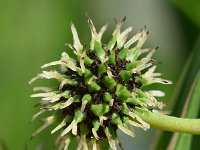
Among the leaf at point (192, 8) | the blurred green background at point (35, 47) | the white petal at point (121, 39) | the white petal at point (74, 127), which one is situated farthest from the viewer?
the leaf at point (192, 8)

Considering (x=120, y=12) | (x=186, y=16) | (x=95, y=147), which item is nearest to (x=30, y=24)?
(x=186, y=16)

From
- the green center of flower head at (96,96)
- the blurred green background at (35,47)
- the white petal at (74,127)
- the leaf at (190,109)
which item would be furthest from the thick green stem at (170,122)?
the blurred green background at (35,47)

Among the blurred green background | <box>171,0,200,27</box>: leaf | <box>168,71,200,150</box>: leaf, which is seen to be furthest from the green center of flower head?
<box>171,0,200,27</box>: leaf

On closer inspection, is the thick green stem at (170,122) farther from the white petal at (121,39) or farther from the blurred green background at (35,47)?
the blurred green background at (35,47)

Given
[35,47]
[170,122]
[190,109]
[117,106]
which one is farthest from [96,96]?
[35,47]

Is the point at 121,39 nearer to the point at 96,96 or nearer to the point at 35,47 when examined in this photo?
the point at 96,96

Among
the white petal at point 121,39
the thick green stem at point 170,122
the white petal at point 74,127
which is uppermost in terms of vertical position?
the white petal at point 121,39

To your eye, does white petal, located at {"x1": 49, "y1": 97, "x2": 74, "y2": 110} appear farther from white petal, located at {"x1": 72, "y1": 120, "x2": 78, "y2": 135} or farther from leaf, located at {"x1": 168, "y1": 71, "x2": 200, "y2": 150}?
leaf, located at {"x1": 168, "y1": 71, "x2": 200, "y2": 150}
